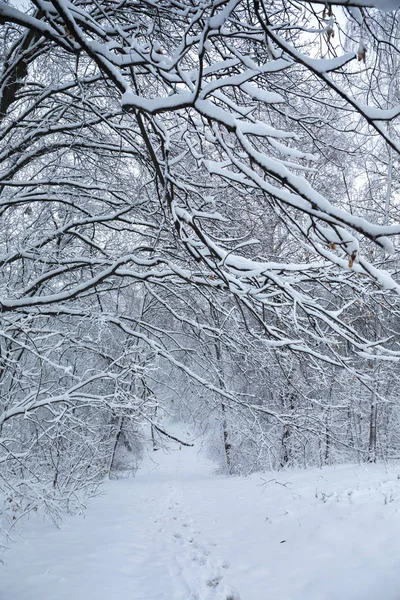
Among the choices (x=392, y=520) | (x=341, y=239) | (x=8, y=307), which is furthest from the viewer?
(x=392, y=520)

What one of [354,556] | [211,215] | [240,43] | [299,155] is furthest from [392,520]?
[240,43]

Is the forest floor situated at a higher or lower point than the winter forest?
lower

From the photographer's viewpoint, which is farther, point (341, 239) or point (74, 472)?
point (74, 472)

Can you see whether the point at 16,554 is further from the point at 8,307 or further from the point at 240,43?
the point at 240,43

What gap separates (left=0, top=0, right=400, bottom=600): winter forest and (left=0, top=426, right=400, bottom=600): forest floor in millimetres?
322

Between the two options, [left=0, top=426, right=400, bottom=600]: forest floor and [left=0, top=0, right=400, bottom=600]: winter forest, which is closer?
[left=0, top=0, right=400, bottom=600]: winter forest

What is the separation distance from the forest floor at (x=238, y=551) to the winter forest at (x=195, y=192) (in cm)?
32

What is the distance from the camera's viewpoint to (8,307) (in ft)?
10.1

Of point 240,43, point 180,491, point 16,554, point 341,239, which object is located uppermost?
point 240,43

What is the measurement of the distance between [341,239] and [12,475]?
593 centimetres

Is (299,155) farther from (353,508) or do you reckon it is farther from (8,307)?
(353,508)

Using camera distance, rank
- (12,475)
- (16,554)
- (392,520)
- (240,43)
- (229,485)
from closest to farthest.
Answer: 1. (240,43)
2. (392,520)
3. (16,554)
4. (12,475)
5. (229,485)

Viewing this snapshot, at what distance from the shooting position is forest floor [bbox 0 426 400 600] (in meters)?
3.04

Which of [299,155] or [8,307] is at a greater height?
[299,155]
